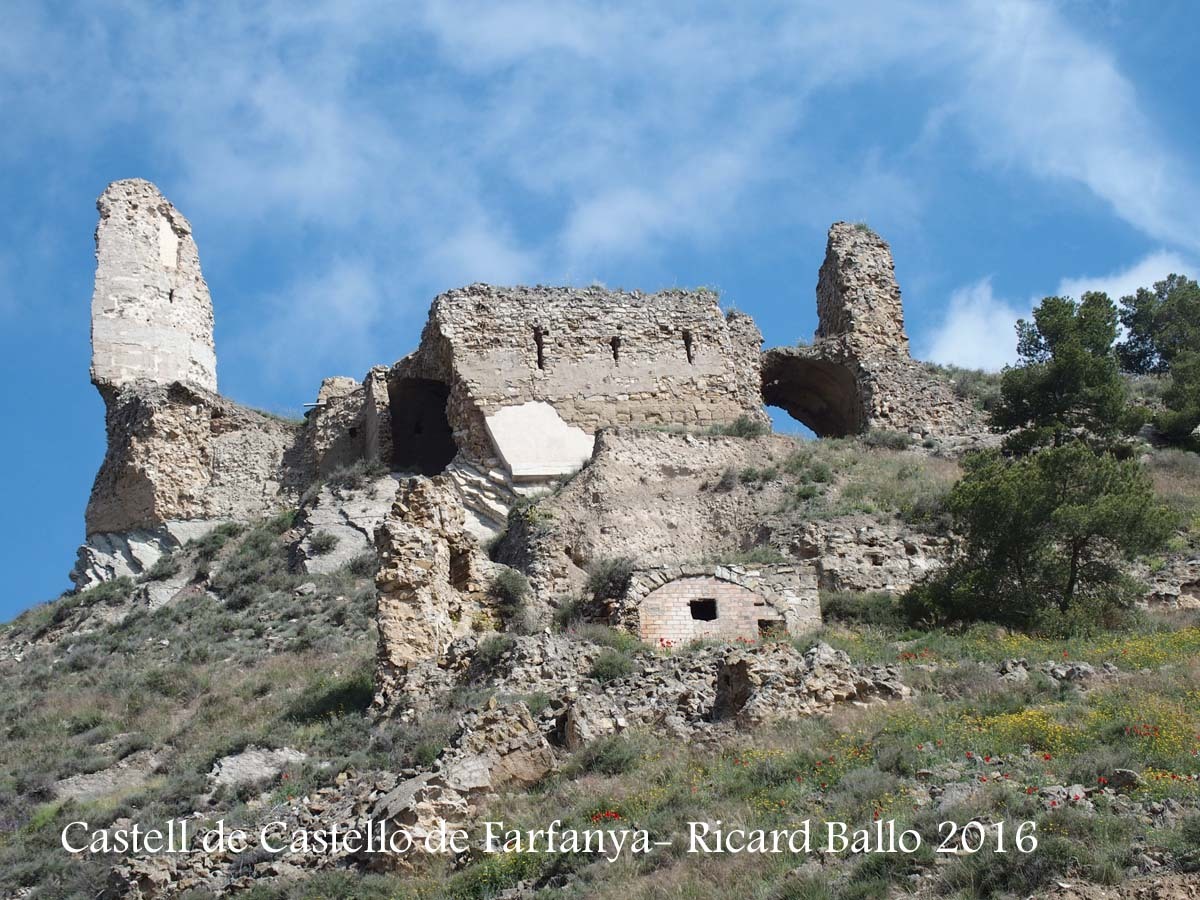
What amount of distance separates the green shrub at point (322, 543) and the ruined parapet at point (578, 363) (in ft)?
9.64

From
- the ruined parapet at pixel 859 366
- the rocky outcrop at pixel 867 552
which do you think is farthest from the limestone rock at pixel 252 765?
the ruined parapet at pixel 859 366

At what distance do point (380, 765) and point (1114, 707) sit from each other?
783cm

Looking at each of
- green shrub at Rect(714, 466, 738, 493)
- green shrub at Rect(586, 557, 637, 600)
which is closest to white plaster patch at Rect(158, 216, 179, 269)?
green shrub at Rect(714, 466, 738, 493)

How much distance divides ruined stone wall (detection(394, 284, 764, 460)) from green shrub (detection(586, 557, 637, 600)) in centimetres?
729

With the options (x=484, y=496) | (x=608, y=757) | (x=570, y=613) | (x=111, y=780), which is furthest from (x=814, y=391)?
(x=608, y=757)

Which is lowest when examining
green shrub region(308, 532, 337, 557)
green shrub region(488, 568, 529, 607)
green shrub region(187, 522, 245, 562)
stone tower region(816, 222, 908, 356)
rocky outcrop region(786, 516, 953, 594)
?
green shrub region(488, 568, 529, 607)

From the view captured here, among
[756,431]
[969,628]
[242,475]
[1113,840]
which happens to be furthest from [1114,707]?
[242,475]

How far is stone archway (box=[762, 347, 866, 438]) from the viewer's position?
3394cm

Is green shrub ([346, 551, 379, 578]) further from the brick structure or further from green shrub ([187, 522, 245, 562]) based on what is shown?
the brick structure

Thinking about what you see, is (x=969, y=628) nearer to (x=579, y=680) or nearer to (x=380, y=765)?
→ (x=579, y=680)

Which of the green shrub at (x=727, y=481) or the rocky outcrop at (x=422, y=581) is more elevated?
the green shrub at (x=727, y=481)

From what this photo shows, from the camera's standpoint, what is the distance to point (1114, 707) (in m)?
16.2

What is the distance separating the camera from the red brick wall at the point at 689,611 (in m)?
21.8

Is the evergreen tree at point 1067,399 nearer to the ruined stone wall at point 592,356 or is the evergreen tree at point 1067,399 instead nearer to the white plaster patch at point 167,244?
the ruined stone wall at point 592,356
